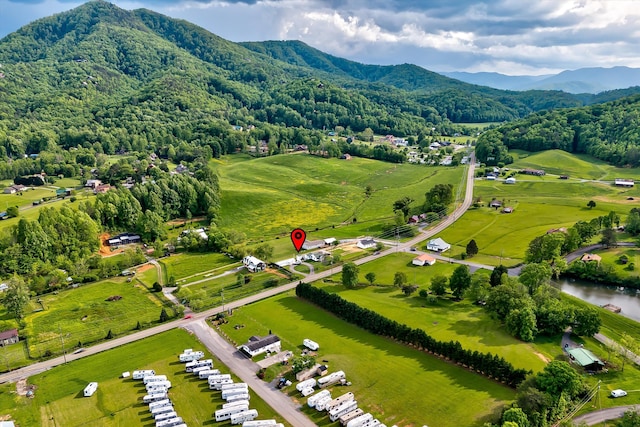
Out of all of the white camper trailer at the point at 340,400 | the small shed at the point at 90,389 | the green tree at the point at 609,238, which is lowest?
the small shed at the point at 90,389

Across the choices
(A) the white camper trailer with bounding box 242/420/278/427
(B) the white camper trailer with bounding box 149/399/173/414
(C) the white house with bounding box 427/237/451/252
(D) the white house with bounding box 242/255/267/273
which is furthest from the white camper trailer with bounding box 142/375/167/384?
(C) the white house with bounding box 427/237/451/252

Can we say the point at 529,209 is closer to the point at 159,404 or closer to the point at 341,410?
the point at 341,410

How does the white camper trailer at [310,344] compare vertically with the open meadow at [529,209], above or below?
below

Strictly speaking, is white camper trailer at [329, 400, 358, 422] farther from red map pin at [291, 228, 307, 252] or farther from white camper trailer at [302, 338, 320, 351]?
red map pin at [291, 228, 307, 252]

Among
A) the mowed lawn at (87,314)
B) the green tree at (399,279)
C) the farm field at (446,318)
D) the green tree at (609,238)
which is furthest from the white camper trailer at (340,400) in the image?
the green tree at (609,238)

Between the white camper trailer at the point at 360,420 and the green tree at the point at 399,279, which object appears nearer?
the white camper trailer at the point at 360,420

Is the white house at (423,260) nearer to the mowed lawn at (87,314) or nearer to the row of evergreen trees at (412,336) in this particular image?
the row of evergreen trees at (412,336)

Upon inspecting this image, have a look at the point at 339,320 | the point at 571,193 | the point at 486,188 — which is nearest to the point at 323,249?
the point at 339,320
